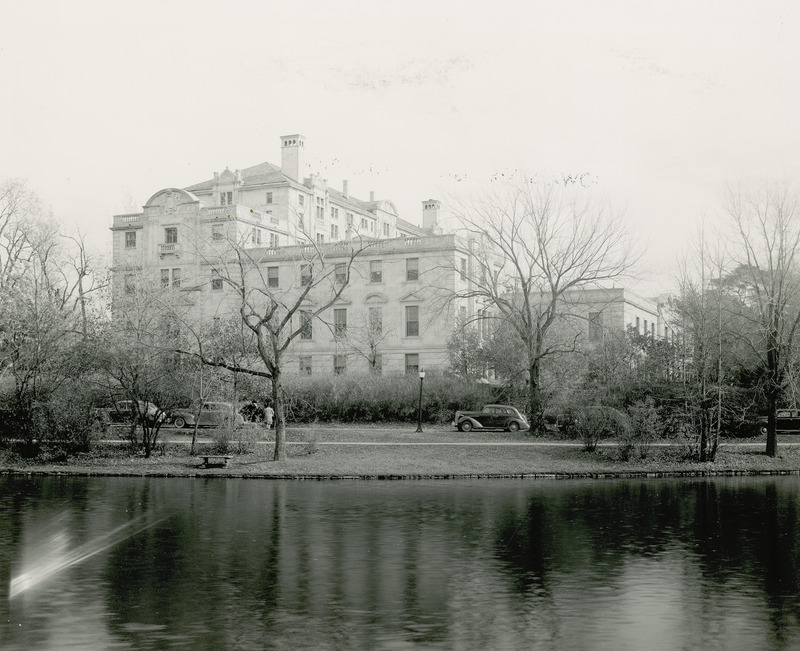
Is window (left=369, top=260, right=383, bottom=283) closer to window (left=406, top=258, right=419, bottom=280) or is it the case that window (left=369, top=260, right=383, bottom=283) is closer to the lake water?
window (left=406, top=258, right=419, bottom=280)

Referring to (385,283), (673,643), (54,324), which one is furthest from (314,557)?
(385,283)

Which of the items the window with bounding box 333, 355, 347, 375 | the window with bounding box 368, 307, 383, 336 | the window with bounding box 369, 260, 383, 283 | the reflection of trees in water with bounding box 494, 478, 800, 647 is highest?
the window with bounding box 369, 260, 383, 283

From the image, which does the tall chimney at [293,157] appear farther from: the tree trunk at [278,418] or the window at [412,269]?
the tree trunk at [278,418]

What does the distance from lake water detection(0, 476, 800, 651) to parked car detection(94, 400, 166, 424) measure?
9.74 meters

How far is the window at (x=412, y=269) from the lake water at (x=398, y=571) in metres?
44.2

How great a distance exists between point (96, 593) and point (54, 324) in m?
24.3

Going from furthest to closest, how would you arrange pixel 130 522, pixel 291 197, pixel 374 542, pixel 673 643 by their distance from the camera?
1. pixel 291 197
2. pixel 130 522
3. pixel 374 542
4. pixel 673 643

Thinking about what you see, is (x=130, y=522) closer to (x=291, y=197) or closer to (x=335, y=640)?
(x=335, y=640)

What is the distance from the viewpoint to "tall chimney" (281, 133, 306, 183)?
281 feet

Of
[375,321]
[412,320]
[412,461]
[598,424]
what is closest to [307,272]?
[375,321]

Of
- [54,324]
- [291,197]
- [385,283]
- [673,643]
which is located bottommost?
[673,643]

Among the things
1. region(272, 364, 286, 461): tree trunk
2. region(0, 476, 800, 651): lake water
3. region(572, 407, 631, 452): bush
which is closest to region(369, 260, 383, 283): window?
region(572, 407, 631, 452): bush

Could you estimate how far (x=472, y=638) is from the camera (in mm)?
10016

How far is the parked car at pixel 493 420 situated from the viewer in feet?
142
